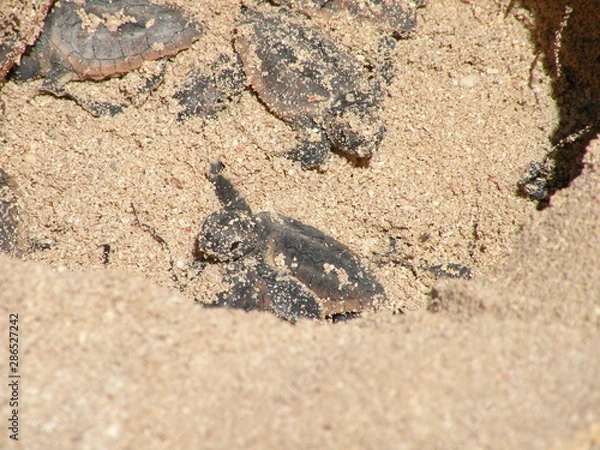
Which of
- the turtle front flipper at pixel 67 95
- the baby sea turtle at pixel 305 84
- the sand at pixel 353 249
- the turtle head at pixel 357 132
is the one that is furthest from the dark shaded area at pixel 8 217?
the turtle head at pixel 357 132

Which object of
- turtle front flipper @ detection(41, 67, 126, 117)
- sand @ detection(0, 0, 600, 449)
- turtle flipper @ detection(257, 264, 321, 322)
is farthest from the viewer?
turtle front flipper @ detection(41, 67, 126, 117)

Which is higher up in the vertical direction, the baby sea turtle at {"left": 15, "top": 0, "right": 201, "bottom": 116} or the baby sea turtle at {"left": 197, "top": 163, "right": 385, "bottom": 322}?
the baby sea turtle at {"left": 15, "top": 0, "right": 201, "bottom": 116}

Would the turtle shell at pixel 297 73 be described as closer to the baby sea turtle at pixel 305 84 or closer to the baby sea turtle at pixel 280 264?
the baby sea turtle at pixel 305 84

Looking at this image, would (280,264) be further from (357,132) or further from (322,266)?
(357,132)

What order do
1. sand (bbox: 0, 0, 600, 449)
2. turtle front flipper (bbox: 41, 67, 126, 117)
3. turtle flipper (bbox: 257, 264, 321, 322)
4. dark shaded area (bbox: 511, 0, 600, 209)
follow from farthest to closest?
1. turtle front flipper (bbox: 41, 67, 126, 117)
2. dark shaded area (bbox: 511, 0, 600, 209)
3. turtle flipper (bbox: 257, 264, 321, 322)
4. sand (bbox: 0, 0, 600, 449)

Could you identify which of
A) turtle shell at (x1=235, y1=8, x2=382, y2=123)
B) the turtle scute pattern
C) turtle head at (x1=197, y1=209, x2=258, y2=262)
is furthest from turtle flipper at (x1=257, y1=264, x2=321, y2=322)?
the turtle scute pattern

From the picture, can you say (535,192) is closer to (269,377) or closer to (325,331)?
(325,331)

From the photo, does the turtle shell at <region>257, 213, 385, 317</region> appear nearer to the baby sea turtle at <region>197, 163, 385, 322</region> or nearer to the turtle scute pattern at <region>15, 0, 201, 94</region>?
the baby sea turtle at <region>197, 163, 385, 322</region>

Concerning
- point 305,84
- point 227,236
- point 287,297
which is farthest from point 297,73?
point 287,297
